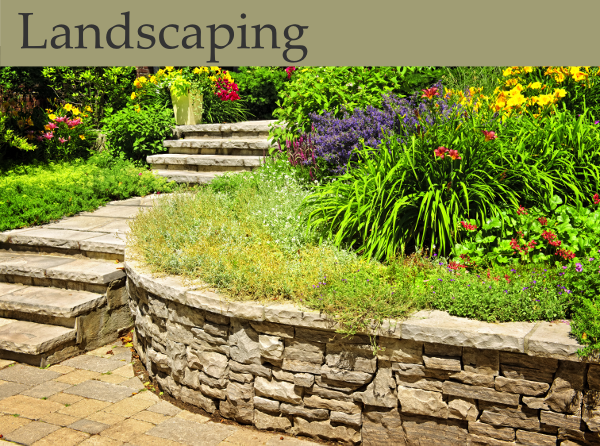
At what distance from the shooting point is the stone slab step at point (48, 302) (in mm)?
4008

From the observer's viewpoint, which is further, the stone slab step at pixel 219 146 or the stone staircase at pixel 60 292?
the stone slab step at pixel 219 146

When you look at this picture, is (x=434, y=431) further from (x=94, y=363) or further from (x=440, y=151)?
(x=94, y=363)

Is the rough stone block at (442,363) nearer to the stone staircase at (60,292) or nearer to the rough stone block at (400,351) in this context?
the rough stone block at (400,351)

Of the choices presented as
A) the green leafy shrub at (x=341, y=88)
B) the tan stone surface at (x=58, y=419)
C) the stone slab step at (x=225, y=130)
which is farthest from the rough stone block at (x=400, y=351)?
the stone slab step at (x=225, y=130)

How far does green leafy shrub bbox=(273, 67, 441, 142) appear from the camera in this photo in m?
5.34

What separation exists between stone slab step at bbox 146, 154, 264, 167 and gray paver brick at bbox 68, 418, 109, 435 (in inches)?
157

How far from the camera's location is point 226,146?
278 inches

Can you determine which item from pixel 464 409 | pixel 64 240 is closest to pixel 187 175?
pixel 64 240

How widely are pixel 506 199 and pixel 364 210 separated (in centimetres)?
94

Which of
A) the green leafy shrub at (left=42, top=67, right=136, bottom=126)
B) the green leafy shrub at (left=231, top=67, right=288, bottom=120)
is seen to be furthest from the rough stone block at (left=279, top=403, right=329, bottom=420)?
the green leafy shrub at (left=42, top=67, right=136, bottom=126)

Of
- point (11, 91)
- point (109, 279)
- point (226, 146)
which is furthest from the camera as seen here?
point (11, 91)

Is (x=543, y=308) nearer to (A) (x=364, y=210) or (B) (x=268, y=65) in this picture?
(A) (x=364, y=210)

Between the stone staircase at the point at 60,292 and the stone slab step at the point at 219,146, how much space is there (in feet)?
7.26

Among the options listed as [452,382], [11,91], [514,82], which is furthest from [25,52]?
[452,382]
